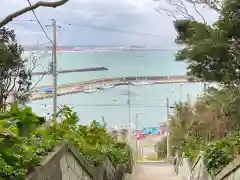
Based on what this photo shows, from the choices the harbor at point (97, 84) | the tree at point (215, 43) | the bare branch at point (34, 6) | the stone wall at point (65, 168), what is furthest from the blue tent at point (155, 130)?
the bare branch at point (34, 6)

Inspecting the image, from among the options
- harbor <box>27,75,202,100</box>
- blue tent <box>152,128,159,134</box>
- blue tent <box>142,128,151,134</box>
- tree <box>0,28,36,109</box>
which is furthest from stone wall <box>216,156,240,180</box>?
blue tent <box>152,128,159,134</box>

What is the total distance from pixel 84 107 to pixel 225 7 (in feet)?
30.8

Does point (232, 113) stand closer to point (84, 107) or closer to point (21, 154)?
point (21, 154)

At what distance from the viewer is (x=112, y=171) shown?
7750mm

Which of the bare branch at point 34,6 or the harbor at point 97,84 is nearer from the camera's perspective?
the bare branch at point 34,6

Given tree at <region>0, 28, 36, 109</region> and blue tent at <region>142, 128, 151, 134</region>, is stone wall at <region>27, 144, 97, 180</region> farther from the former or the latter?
blue tent at <region>142, 128, 151, 134</region>

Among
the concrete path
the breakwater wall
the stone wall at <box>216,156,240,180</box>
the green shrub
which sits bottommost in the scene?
the concrete path

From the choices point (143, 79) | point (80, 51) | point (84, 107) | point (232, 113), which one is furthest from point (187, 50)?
point (143, 79)

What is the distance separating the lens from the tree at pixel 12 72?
869 centimetres

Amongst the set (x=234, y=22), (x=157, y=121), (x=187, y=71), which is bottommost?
(x=157, y=121)

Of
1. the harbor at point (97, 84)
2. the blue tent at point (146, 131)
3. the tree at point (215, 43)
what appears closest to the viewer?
the tree at point (215, 43)

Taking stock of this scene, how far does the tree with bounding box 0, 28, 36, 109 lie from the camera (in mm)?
8688

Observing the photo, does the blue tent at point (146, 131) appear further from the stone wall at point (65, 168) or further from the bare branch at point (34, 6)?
the bare branch at point (34, 6)

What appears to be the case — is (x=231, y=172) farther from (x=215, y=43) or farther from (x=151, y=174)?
(x=151, y=174)
